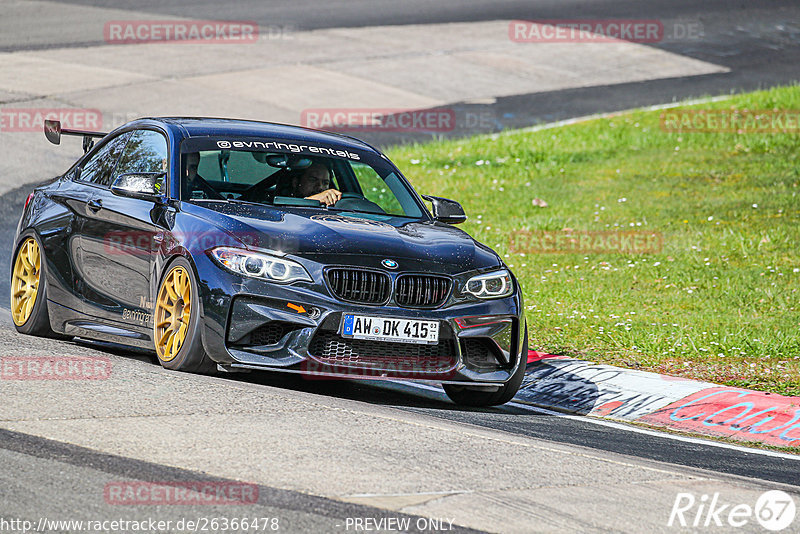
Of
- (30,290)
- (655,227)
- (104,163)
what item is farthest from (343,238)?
(655,227)

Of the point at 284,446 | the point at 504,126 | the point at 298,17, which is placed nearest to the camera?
the point at 284,446

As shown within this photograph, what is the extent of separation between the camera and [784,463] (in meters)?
7.02

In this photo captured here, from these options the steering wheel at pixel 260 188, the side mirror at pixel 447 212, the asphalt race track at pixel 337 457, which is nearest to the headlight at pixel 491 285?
the asphalt race track at pixel 337 457

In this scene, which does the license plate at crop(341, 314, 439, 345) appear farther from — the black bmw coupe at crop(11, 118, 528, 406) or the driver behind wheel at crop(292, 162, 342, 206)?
the driver behind wheel at crop(292, 162, 342, 206)

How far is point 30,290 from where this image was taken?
8.82 meters

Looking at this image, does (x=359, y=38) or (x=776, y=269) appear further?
(x=359, y=38)

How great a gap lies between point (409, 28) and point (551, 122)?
7397 millimetres

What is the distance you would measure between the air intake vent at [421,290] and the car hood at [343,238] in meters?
0.06

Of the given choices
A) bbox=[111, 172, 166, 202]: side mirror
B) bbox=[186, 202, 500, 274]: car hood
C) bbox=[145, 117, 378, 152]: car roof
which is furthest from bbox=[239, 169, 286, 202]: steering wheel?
bbox=[111, 172, 166, 202]: side mirror

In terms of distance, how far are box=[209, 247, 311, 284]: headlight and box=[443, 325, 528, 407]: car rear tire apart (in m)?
1.52

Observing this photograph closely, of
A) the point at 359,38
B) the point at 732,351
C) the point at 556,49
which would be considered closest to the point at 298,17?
the point at 359,38

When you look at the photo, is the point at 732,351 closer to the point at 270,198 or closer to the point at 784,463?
the point at 784,463

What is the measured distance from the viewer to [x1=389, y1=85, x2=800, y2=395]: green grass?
981 centimetres

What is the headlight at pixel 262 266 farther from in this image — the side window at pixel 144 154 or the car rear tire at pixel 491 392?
the car rear tire at pixel 491 392
